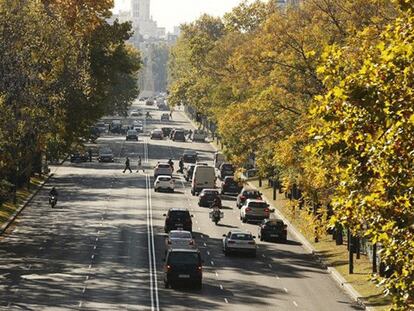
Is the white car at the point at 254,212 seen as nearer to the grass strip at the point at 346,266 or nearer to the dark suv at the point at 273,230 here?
the grass strip at the point at 346,266

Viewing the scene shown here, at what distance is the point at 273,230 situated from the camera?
61938mm

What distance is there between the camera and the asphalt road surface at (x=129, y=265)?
41906mm

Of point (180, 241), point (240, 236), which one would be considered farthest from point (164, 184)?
point (180, 241)

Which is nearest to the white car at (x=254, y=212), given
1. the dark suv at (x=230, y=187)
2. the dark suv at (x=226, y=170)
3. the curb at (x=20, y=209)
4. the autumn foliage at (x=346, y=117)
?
the autumn foliage at (x=346, y=117)

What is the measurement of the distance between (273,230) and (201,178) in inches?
994

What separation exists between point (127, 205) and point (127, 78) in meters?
90.6

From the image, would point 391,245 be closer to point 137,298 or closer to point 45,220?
point 137,298

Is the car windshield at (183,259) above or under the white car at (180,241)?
under

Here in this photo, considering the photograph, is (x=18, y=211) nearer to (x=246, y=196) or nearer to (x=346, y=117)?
(x=246, y=196)

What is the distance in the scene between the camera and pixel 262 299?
42.9 m

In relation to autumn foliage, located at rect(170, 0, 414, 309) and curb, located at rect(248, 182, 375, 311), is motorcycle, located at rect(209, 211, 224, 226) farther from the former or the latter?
autumn foliage, located at rect(170, 0, 414, 309)

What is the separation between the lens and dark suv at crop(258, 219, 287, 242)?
61.9 meters

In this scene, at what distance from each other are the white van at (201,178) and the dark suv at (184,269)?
41.4m

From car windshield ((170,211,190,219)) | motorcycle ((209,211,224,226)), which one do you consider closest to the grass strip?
motorcycle ((209,211,224,226))
